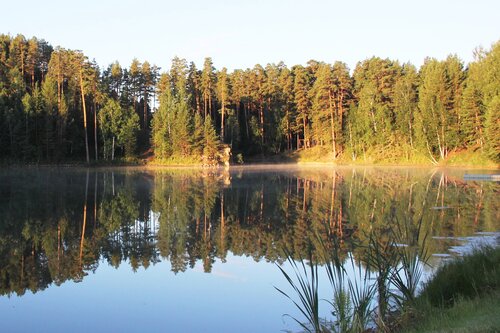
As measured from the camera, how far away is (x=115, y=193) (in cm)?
2738

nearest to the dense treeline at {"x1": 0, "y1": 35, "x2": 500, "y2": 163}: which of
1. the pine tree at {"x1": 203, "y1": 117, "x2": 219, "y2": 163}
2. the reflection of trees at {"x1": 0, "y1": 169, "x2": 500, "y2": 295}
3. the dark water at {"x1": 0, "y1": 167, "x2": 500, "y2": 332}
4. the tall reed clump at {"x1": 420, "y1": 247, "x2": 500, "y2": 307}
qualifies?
the pine tree at {"x1": 203, "y1": 117, "x2": 219, "y2": 163}

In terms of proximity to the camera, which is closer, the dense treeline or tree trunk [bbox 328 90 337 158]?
the dense treeline

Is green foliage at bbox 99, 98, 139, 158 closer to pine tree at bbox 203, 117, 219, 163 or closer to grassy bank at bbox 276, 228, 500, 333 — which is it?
pine tree at bbox 203, 117, 219, 163

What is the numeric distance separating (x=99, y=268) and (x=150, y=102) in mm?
76856

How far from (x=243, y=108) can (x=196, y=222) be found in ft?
239

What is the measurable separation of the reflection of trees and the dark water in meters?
0.05

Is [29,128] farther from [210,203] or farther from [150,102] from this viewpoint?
[210,203]

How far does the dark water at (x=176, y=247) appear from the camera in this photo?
788 centimetres

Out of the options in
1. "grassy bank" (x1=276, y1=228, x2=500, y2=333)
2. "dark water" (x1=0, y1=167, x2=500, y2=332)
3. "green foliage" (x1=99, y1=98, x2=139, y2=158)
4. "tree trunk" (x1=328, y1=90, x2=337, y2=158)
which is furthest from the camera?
"tree trunk" (x1=328, y1=90, x2=337, y2=158)

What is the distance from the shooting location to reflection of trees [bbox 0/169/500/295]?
37.8 ft

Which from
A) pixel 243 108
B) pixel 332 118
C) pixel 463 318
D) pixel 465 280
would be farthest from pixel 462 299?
pixel 243 108

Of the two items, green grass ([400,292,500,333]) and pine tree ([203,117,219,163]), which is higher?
pine tree ([203,117,219,163])

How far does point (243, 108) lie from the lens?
88750 millimetres

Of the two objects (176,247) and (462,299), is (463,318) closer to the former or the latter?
(462,299)
